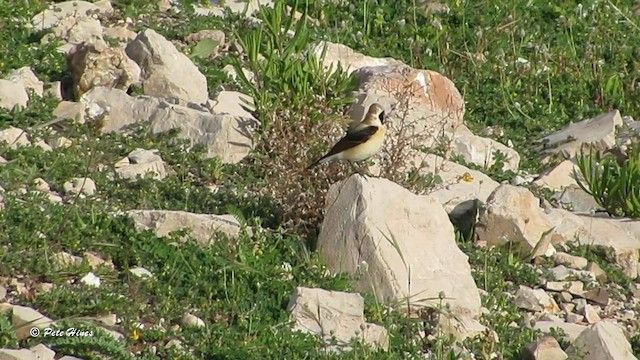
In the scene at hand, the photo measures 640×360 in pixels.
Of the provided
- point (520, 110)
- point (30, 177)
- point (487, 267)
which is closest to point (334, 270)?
point (487, 267)

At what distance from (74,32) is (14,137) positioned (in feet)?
6.93

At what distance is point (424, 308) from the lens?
27.4 feet

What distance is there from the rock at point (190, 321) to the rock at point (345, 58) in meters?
4.76

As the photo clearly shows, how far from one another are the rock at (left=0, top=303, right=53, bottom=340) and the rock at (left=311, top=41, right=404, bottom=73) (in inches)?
209

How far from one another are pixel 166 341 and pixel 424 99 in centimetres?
500

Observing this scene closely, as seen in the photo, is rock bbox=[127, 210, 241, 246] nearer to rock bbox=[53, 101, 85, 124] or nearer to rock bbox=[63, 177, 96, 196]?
rock bbox=[63, 177, 96, 196]

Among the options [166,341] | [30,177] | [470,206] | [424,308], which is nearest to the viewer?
[166,341]

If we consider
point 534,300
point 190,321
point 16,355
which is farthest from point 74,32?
point 16,355

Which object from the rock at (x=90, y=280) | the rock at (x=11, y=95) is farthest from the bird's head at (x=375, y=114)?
the rock at (x=11, y=95)

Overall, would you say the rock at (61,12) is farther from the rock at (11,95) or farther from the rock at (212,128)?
the rock at (212,128)

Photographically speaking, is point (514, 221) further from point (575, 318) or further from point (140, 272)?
point (140, 272)

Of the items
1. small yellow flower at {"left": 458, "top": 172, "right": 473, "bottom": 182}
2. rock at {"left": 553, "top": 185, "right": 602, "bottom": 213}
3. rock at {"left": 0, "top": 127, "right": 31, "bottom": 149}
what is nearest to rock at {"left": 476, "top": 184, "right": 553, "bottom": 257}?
small yellow flower at {"left": 458, "top": 172, "right": 473, "bottom": 182}

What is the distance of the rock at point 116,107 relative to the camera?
1087cm

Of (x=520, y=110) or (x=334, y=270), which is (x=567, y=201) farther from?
(x=334, y=270)
